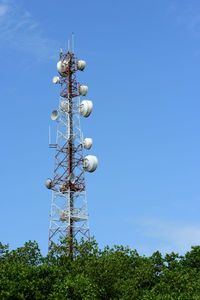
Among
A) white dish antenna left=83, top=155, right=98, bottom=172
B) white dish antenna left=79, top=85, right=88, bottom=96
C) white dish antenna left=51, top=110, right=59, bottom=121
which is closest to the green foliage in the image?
white dish antenna left=83, top=155, right=98, bottom=172

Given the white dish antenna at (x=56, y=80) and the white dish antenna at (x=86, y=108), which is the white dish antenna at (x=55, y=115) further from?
the white dish antenna at (x=56, y=80)

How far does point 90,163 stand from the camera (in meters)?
50.9

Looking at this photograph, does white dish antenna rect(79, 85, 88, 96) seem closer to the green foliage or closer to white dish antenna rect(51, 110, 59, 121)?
white dish antenna rect(51, 110, 59, 121)

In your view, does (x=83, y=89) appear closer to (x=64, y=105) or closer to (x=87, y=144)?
(x=64, y=105)

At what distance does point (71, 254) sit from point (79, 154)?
15.6 meters

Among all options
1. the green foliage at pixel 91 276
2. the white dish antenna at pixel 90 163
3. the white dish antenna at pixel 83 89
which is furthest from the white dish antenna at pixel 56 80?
the green foliage at pixel 91 276

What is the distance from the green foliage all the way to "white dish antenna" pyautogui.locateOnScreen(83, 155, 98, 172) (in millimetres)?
11605

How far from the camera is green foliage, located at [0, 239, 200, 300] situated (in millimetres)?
28391

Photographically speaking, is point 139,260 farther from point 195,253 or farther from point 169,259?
point 195,253

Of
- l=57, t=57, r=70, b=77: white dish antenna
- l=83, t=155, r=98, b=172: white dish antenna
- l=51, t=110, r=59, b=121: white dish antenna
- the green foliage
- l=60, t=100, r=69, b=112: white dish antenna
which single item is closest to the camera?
the green foliage

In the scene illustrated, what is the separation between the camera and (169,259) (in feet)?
139

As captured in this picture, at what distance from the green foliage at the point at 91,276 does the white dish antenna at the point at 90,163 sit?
38.1 feet

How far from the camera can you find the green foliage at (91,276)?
1118 inches

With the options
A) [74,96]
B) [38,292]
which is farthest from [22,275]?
[74,96]
